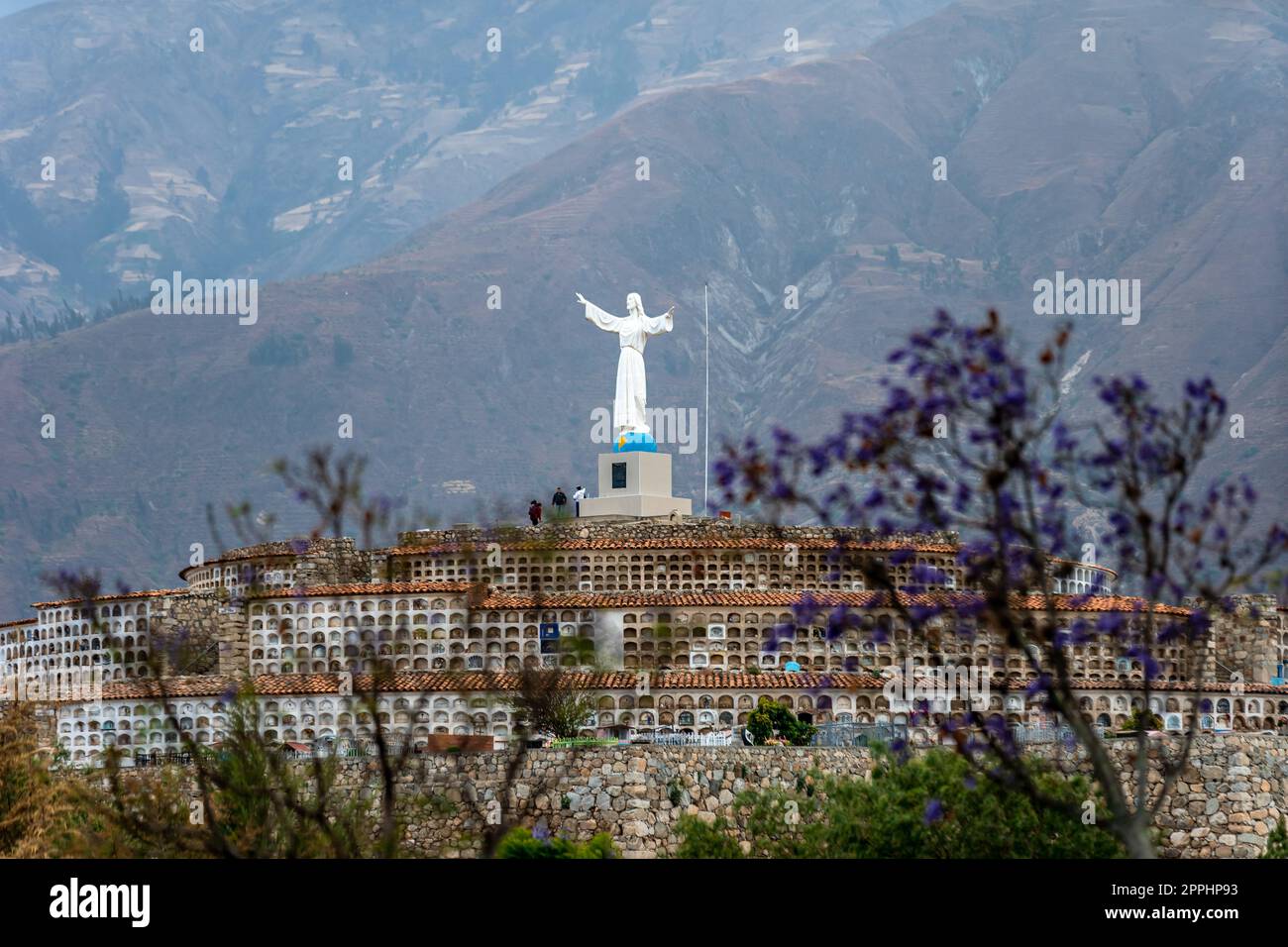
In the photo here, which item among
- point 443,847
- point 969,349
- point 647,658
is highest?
point 969,349

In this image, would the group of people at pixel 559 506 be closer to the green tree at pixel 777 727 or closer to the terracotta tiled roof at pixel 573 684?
the terracotta tiled roof at pixel 573 684

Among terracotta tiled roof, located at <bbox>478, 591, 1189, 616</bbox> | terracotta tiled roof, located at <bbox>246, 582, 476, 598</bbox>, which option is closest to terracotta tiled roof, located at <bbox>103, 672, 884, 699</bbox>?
terracotta tiled roof, located at <bbox>478, 591, 1189, 616</bbox>

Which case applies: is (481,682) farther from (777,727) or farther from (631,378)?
(631,378)

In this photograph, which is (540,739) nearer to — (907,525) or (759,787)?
(759,787)

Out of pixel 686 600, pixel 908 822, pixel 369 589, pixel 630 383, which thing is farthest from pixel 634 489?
pixel 908 822
